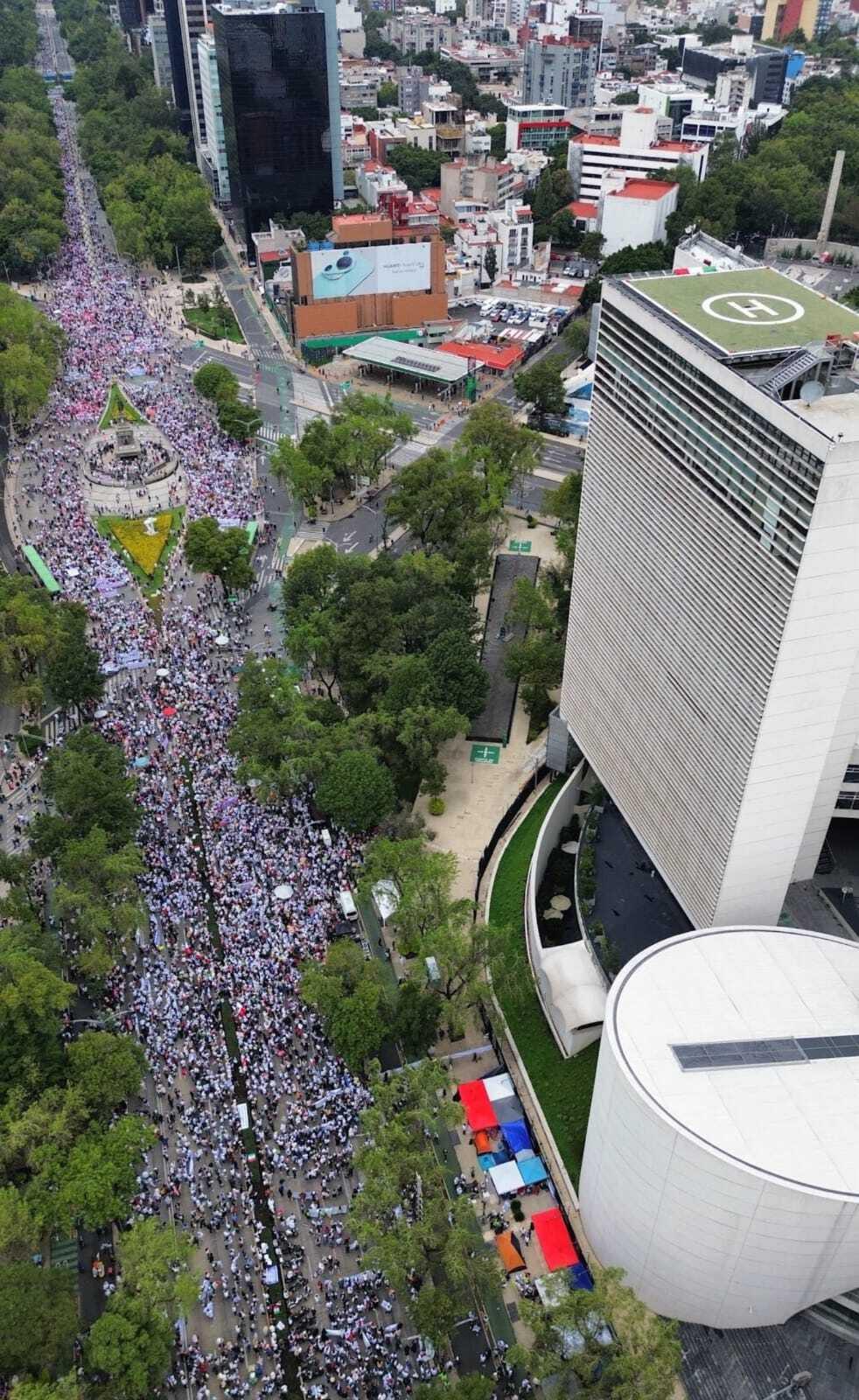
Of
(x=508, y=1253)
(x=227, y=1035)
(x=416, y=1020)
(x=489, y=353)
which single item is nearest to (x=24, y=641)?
(x=227, y=1035)

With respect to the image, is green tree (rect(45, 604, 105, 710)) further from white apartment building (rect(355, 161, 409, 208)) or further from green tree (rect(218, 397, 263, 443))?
white apartment building (rect(355, 161, 409, 208))


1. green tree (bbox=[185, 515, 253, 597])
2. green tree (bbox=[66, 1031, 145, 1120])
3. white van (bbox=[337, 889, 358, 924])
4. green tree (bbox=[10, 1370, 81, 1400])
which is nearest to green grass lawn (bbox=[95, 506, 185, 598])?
green tree (bbox=[185, 515, 253, 597])

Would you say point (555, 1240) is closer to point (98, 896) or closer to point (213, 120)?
point (98, 896)

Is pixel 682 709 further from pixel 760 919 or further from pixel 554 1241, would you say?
pixel 554 1241

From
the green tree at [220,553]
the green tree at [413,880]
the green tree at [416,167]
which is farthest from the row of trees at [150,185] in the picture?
the green tree at [413,880]

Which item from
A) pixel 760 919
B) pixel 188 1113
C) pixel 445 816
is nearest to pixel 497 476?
pixel 445 816

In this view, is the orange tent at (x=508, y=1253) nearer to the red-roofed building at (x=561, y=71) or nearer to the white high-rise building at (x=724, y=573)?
the white high-rise building at (x=724, y=573)
